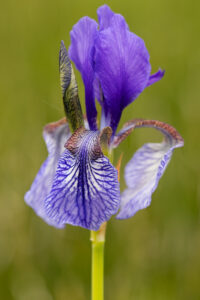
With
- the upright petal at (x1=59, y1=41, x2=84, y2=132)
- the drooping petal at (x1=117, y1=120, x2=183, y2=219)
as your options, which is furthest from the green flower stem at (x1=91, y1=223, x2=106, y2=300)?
the upright petal at (x1=59, y1=41, x2=84, y2=132)

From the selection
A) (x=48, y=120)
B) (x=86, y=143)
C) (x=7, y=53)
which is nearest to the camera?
(x=86, y=143)

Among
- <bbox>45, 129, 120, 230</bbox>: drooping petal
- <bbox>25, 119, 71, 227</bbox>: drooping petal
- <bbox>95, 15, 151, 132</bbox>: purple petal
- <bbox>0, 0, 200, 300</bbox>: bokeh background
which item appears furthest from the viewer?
<bbox>0, 0, 200, 300</bbox>: bokeh background

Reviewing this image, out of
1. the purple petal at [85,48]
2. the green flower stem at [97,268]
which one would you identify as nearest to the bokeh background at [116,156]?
the green flower stem at [97,268]

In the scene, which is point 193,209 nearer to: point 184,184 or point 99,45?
point 184,184

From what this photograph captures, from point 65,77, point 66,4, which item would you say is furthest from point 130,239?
point 66,4

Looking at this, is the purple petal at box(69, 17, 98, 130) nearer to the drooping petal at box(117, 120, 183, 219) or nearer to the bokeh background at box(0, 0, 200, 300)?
the drooping petal at box(117, 120, 183, 219)

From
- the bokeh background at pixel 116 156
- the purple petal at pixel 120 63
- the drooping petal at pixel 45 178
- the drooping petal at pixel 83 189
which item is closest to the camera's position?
the drooping petal at pixel 83 189

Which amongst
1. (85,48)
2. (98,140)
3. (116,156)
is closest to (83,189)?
(98,140)

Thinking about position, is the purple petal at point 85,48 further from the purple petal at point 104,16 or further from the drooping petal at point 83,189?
the drooping petal at point 83,189

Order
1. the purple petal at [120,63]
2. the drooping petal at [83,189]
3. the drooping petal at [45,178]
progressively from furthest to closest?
the drooping petal at [45,178] → the purple petal at [120,63] → the drooping petal at [83,189]
